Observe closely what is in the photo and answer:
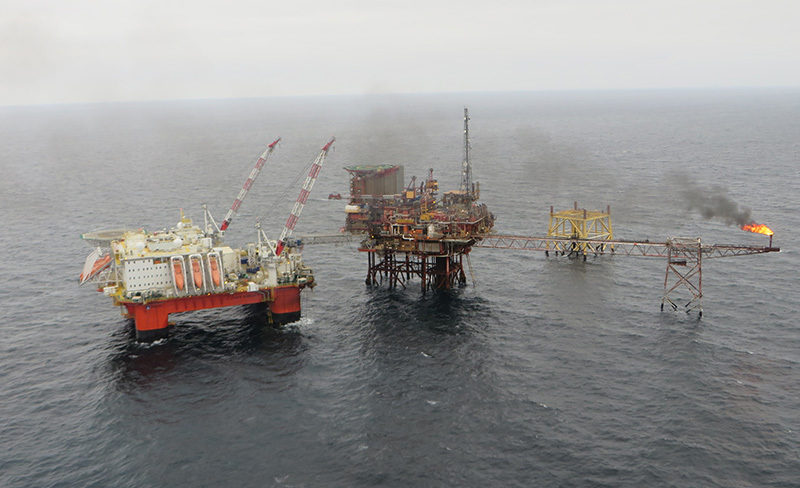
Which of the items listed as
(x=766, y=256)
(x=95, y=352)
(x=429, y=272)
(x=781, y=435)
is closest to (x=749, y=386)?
(x=781, y=435)

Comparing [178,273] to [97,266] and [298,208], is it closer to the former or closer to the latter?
[97,266]

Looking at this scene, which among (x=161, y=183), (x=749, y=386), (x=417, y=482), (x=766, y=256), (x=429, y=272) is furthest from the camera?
(x=161, y=183)

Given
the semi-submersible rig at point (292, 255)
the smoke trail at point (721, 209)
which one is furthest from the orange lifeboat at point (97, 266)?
the smoke trail at point (721, 209)

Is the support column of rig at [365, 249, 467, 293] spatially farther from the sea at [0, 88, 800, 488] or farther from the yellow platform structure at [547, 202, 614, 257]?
the yellow platform structure at [547, 202, 614, 257]

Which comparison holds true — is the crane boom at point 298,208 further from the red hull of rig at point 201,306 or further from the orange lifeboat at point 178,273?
the orange lifeboat at point 178,273

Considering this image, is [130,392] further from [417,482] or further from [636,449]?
[636,449]

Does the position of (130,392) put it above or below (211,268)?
below

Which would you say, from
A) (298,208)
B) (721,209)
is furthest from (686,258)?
(298,208)
